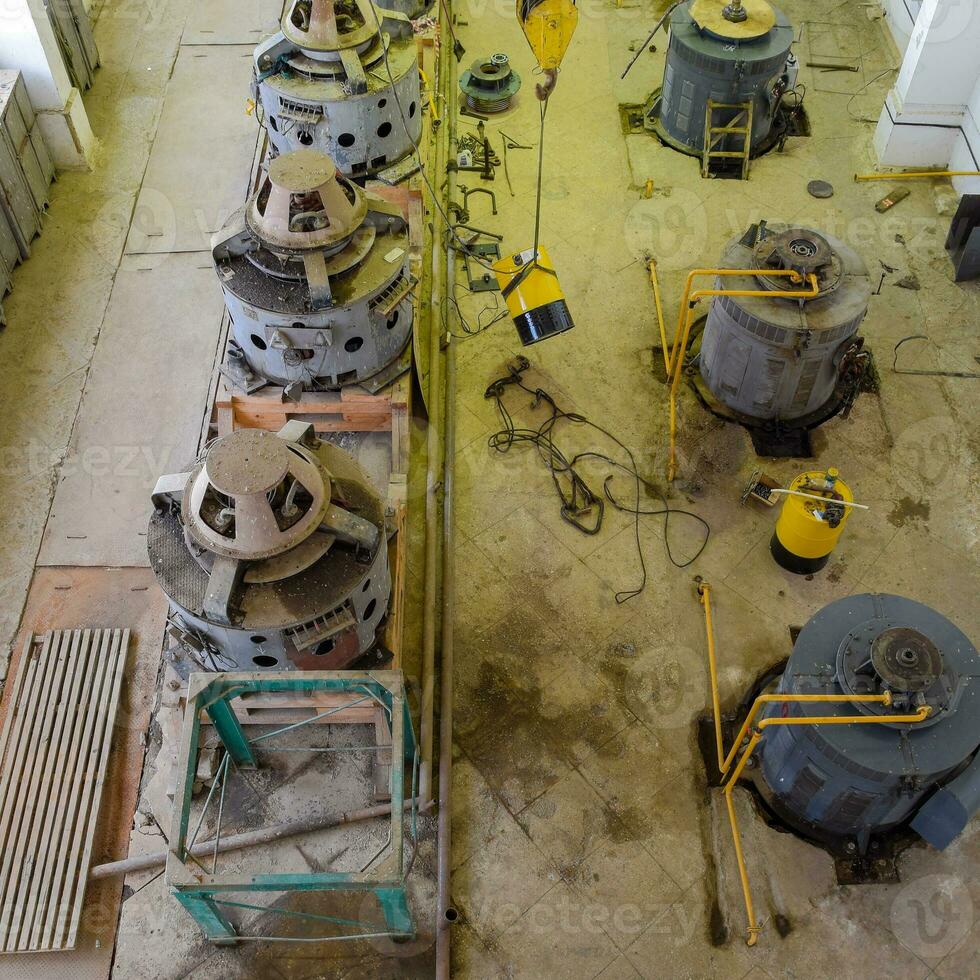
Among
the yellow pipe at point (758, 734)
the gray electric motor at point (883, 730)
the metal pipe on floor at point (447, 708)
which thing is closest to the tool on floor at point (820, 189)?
the metal pipe on floor at point (447, 708)

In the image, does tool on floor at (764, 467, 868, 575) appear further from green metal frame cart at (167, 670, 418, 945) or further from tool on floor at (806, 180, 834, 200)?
tool on floor at (806, 180, 834, 200)

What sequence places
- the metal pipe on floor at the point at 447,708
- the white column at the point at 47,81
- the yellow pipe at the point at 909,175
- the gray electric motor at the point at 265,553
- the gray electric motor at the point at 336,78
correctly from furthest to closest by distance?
1. the yellow pipe at the point at 909,175
2. the white column at the point at 47,81
3. the gray electric motor at the point at 336,78
4. the metal pipe on floor at the point at 447,708
5. the gray electric motor at the point at 265,553

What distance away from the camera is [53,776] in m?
7.53

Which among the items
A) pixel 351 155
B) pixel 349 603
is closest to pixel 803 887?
pixel 349 603

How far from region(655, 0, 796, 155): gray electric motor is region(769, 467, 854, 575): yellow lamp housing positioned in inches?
209

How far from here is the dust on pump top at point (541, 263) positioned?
7531 mm

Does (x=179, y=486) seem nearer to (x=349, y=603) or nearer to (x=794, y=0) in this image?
(x=349, y=603)

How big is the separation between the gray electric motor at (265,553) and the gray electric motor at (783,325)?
155 inches

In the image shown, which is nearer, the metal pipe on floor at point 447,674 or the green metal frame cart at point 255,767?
the green metal frame cart at point 255,767

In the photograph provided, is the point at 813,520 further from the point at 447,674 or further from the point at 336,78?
the point at 336,78

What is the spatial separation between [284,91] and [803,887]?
27.4ft

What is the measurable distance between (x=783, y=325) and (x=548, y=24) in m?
3.15

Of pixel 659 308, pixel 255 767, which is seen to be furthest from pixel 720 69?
pixel 255 767

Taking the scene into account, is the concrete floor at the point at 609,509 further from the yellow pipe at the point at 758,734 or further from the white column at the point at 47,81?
the white column at the point at 47,81
